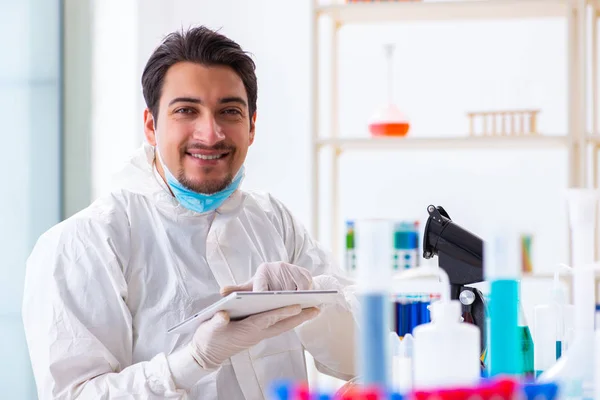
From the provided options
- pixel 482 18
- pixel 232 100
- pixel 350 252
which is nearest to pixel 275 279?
pixel 232 100

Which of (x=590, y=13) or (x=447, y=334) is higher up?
(x=590, y=13)

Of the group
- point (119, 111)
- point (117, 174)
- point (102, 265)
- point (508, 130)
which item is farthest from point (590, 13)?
point (102, 265)

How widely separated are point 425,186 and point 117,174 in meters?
1.57

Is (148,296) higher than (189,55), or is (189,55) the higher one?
(189,55)

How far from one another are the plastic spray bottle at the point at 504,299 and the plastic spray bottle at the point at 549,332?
0.46 m

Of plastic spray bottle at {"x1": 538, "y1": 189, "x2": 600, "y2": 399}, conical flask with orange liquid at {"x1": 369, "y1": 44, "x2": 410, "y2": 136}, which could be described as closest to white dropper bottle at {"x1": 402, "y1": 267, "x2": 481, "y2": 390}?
plastic spray bottle at {"x1": 538, "y1": 189, "x2": 600, "y2": 399}

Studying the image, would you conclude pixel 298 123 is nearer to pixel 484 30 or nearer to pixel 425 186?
pixel 425 186

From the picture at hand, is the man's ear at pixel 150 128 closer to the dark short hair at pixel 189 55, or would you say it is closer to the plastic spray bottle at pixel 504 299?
the dark short hair at pixel 189 55

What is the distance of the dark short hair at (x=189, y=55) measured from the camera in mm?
1646

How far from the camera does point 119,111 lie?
2910mm

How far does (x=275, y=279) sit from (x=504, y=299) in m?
0.71

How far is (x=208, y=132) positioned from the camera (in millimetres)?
1593

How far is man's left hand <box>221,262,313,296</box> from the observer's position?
4.48ft

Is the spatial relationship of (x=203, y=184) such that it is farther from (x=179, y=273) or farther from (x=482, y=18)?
(x=482, y=18)
